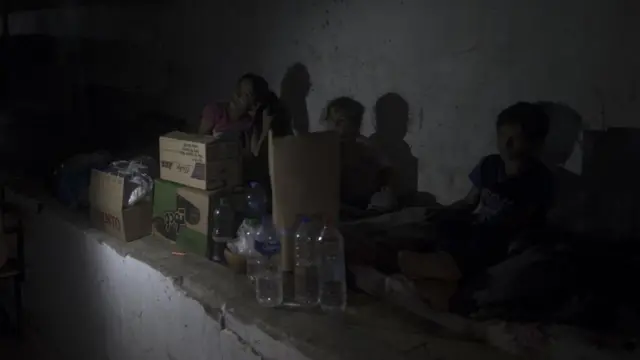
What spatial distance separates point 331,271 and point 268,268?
17cm

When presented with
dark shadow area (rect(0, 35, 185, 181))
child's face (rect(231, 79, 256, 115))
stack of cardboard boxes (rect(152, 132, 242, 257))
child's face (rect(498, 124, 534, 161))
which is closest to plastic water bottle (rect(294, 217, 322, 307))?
stack of cardboard boxes (rect(152, 132, 242, 257))

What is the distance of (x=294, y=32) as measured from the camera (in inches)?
102

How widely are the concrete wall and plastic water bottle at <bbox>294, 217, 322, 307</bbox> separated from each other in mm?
707

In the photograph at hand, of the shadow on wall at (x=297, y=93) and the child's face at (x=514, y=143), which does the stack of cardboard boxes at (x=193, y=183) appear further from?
the child's face at (x=514, y=143)

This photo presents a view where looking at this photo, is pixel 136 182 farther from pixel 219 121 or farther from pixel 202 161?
pixel 219 121

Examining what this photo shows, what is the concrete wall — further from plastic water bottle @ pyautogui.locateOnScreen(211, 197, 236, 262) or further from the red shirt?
plastic water bottle @ pyautogui.locateOnScreen(211, 197, 236, 262)

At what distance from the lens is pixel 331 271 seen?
62.7 inches

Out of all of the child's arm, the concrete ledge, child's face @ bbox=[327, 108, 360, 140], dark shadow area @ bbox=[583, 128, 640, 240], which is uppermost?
child's face @ bbox=[327, 108, 360, 140]

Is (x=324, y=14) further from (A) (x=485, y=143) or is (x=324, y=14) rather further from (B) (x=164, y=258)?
(B) (x=164, y=258)

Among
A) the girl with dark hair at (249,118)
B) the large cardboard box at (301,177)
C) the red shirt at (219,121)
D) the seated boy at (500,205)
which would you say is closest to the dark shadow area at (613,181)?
the seated boy at (500,205)

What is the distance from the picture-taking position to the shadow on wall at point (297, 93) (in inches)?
102

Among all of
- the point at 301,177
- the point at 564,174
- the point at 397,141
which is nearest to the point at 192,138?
the point at 301,177

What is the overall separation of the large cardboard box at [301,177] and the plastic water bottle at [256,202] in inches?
10.2

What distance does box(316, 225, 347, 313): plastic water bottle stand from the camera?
1558mm
